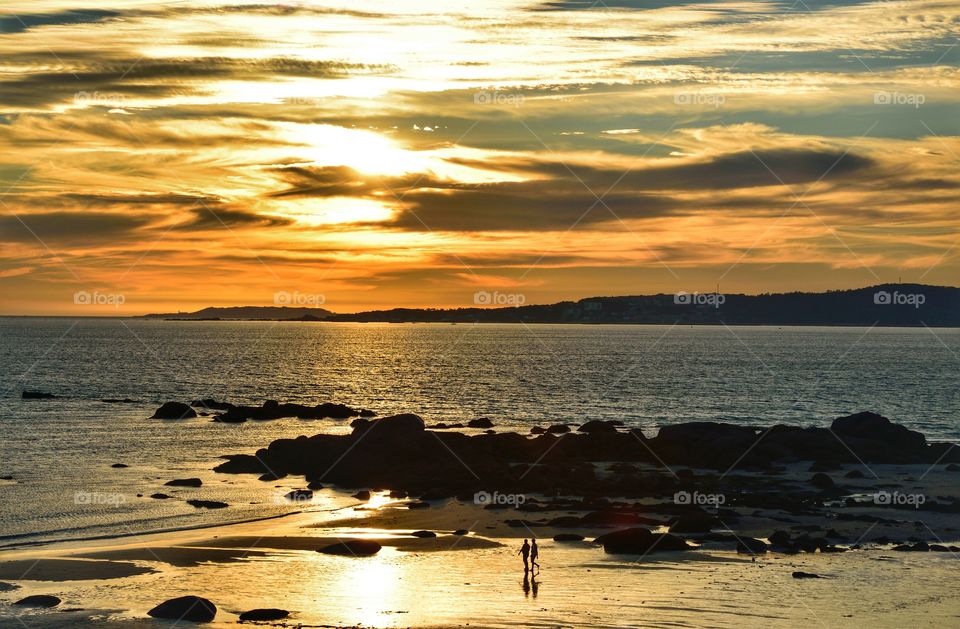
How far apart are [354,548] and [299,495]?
15.1 metres

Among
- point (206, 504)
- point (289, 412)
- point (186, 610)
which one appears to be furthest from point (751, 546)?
point (289, 412)

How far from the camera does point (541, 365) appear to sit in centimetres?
19025

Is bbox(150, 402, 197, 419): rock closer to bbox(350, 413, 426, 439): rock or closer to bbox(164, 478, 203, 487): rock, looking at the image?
bbox(350, 413, 426, 439): rock

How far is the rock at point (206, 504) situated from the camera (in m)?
49.1

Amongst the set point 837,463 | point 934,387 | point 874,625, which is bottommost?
point 874,625

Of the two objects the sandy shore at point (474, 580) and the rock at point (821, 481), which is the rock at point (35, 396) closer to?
the sandy shore at point (474, 580)


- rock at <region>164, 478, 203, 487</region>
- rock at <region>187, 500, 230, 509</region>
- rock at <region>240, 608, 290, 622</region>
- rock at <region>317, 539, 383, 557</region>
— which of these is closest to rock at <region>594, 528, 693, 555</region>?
rock at <region>317, 539, 383, 557</region>

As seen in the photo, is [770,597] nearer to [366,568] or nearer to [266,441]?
[366,568]

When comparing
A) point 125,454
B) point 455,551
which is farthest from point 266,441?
point 455,551

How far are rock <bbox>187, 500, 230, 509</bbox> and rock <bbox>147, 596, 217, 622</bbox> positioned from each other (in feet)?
61.0

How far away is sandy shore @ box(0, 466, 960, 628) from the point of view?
3038 cm

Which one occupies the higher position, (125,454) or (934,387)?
(934,387)

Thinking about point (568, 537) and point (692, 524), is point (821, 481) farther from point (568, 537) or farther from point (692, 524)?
point (568, 537)

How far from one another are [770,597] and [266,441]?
51583 mm
